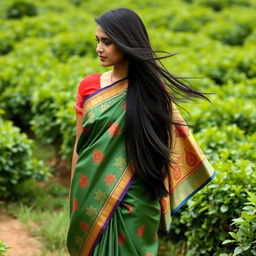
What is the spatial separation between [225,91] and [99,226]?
3714mm

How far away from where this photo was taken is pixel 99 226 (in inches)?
95.3

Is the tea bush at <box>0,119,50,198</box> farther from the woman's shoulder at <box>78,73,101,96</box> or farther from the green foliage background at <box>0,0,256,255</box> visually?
the woman's shoulder at <box>78,73,101,96</box>

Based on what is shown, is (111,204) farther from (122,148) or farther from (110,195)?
(122,148)

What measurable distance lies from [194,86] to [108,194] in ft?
12.4

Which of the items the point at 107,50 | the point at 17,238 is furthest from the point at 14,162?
the point at 107,50

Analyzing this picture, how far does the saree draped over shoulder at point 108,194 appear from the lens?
2404 mm

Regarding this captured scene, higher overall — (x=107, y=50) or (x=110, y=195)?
(x=107, y=50)

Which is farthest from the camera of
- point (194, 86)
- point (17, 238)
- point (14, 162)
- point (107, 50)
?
point (194, 86)

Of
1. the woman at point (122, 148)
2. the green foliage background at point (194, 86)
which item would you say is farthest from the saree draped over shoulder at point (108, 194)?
the green foliage background at point (194, 86)

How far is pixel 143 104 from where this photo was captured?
2416mm

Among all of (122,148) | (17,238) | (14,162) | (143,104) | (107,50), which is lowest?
(17,238)

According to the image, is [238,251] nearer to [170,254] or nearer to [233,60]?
[170,254]

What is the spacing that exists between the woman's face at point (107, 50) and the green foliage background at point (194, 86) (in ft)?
2.12

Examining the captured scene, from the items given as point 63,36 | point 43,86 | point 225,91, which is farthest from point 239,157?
point 63,36
